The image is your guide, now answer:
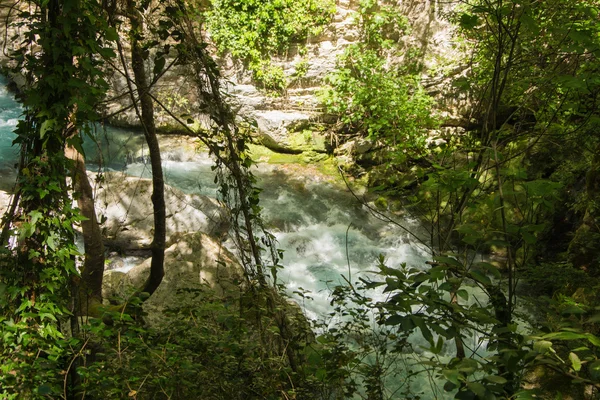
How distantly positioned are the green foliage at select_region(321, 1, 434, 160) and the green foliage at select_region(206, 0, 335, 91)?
117 cm

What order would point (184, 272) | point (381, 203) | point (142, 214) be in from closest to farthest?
point (184, 272) < point (142, 214) < point (381, 203)

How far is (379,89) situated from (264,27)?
→ 12.2ft

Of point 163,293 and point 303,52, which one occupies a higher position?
point 303,52

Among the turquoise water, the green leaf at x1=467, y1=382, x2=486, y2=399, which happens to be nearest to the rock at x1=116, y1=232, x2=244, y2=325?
the turquoise water

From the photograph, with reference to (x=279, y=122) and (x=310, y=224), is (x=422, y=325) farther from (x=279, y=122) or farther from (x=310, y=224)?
(x=279, y=122)

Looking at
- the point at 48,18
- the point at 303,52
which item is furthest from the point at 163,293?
the point at 303,52

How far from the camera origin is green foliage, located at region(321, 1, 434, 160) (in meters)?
7.55

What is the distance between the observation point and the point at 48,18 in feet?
7.03

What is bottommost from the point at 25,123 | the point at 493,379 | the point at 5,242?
the point at 5,242

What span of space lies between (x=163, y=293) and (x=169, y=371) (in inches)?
97.0

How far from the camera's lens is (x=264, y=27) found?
10.4 metres

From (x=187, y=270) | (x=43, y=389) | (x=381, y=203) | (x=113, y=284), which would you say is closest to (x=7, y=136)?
(x=113, y=284)

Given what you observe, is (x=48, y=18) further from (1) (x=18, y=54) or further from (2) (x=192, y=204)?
(2) (x=192, y=204)

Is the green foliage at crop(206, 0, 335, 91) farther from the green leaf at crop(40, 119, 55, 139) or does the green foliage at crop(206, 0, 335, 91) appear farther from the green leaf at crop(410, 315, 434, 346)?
the green leaf at crop(410, 315, 434, 346)
